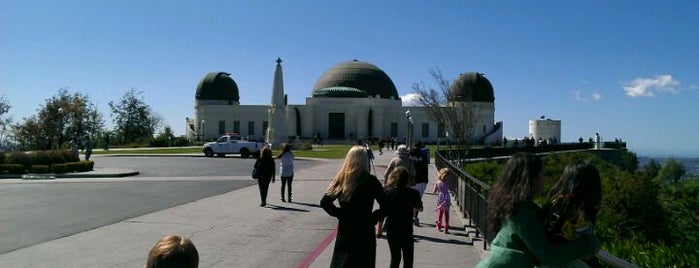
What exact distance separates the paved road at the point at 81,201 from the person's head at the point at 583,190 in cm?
824

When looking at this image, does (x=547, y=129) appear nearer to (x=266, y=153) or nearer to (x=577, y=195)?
(x=266, y=153)

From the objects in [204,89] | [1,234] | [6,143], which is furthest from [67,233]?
[204,89]

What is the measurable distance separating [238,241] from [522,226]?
6982mm

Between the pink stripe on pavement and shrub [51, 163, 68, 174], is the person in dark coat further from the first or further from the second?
shrub [51, 163, 68, 174]

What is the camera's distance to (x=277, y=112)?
50.8m

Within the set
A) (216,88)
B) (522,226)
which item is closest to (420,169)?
(522,226)

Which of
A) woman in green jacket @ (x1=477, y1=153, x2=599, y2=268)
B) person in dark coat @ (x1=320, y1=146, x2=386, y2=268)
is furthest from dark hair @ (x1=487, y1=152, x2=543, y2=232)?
person in dark coat @ (x1=320, y1=146, x2=386, y2=268)

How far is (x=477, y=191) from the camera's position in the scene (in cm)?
983

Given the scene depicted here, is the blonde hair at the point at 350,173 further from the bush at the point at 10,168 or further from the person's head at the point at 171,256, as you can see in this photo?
the bush at the point at 10,168

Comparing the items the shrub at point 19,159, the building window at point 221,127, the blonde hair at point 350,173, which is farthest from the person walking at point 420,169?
the building window at point 221,127

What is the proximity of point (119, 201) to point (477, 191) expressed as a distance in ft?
30.6

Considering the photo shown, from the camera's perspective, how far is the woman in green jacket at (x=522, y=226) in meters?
3.10

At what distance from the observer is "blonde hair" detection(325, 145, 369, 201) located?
17.7 feet

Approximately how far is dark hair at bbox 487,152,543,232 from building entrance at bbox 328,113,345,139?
81.1 metres
